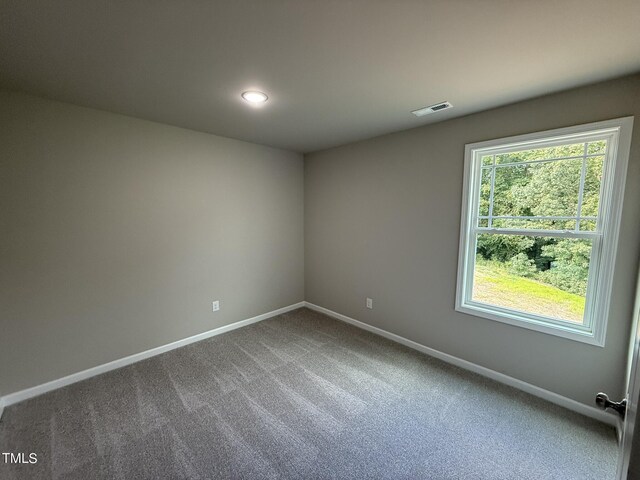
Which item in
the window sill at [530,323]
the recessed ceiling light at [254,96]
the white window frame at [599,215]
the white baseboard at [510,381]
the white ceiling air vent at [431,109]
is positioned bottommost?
the white baseboard at [510,381]

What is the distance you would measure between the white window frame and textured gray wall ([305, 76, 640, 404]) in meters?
0.05

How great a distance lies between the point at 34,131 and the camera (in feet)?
6.72

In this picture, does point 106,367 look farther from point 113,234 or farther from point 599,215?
point 599,215

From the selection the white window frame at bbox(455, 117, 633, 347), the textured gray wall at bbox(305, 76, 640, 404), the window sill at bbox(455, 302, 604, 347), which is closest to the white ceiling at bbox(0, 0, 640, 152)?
the textured gray wall at bbox(305, 76, 640, 404)

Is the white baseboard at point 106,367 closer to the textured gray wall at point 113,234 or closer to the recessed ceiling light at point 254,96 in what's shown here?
the textured gray wall at point 113,234

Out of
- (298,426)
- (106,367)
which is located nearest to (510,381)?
(298,426)

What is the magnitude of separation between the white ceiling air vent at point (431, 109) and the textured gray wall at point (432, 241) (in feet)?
1.07

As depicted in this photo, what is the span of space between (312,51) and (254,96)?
0.72m

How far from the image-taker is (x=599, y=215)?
190 centimetres

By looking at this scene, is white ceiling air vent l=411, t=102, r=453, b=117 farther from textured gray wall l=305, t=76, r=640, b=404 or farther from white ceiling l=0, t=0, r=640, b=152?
textured gray wall l=305, t=76, r=640, b=404

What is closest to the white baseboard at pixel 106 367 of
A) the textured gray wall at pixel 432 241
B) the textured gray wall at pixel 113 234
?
the textured gray wall at pixel 113 234

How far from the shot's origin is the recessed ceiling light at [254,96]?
6.55ft

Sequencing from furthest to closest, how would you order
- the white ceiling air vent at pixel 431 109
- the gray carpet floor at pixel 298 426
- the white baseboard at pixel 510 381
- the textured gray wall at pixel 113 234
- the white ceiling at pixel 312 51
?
1. the white ceiling air vent at pixel 431 109
2. the textured gray wall at pixel 113 234
3. the white baseboard at pixel 510 381
4. the gray carpet floor at pixel 298 426
5. the white ceiling at pixel 312 51

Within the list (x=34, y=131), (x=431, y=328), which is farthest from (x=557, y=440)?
(x=34, y=131)
